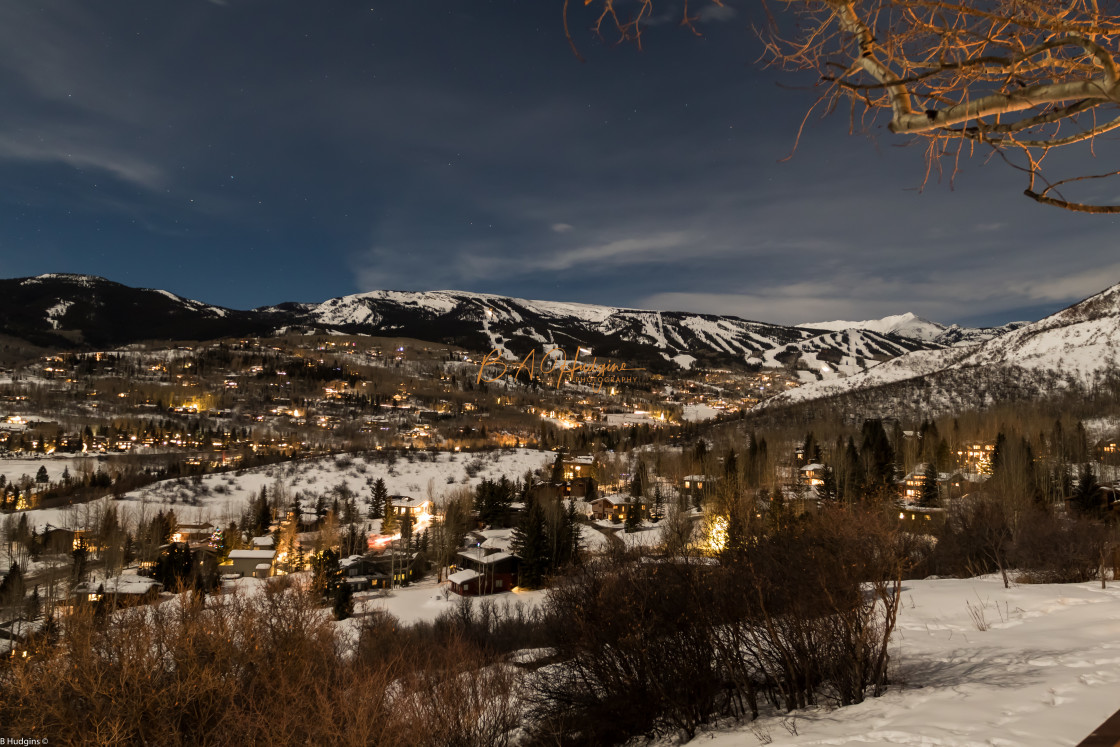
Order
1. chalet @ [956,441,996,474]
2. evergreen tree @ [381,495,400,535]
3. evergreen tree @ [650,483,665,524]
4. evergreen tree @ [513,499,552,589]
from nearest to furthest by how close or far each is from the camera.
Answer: evergreen tree @ [513,499,552,589] < evergreen tree @ [650,483,665,524] < chalet @ [956,441,996,474] < evergreen tree @ [381,495,400,535]

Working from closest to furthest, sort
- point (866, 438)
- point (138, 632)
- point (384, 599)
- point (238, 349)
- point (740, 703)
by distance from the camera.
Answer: point (740, 703)
point (138, 632)
point (384, 599)
point (866, 438)
point (238, 349)

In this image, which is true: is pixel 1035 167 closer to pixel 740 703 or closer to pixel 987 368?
pixel 740 703

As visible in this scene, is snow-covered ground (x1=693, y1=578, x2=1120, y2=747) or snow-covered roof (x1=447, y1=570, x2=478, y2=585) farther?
snow-covered roof (x1=447, y1=570, x2=478, y2=585)

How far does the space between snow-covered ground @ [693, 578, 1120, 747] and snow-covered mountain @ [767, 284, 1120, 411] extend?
329ft

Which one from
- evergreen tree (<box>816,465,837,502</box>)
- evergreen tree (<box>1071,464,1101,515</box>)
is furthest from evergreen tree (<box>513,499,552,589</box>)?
evergreen tree (<box>1071,464,1101,515</box>)

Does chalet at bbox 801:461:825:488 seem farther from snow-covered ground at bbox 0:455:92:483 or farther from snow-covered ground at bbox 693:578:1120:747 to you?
snow-covered ground at bbox 0:455:92:483

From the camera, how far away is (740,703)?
1024 centimetres

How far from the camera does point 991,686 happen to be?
6461 mm

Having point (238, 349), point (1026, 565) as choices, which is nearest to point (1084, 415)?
point (1026, 565)

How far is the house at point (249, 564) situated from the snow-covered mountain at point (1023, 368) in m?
99.9

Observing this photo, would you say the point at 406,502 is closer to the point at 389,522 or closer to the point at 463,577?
the point at 389,522

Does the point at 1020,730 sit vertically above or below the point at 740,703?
above

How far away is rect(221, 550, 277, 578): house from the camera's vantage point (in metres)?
47.9

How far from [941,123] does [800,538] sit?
39.0 feet
